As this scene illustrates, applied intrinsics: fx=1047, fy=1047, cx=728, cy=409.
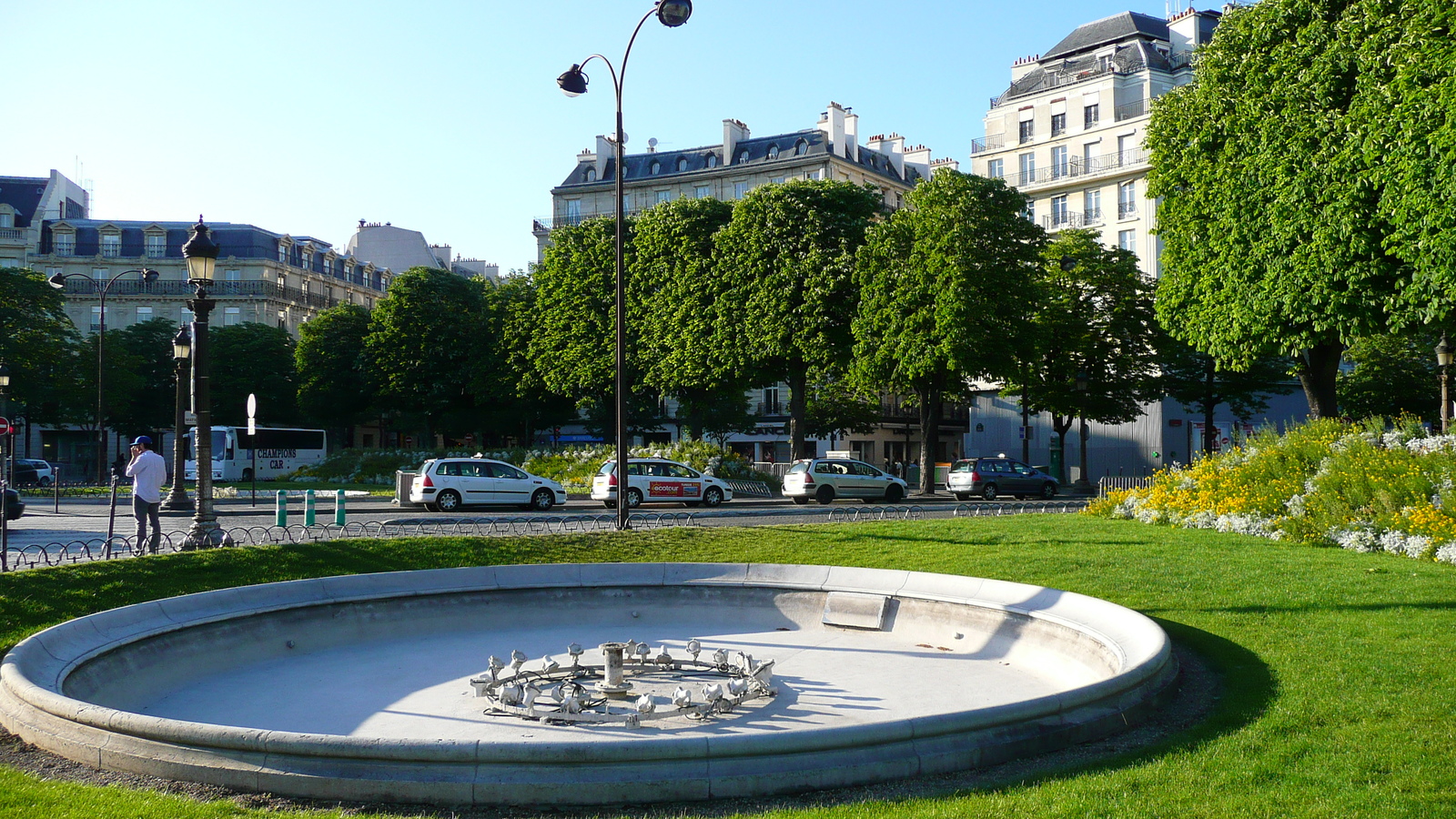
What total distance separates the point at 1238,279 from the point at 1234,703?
19.5 m

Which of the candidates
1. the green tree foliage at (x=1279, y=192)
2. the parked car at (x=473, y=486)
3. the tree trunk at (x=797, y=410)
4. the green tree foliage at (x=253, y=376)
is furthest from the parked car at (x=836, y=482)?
the green tree foliage at (x=253, y=376)

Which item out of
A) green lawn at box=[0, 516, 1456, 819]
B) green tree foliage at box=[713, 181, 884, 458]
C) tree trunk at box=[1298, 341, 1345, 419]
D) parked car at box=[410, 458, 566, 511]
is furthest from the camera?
green tree foliage at box=[713, 181, 884, 458]

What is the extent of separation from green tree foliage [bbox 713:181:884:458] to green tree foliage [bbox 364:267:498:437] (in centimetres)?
1845

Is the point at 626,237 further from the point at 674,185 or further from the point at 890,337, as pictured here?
the point at 674,185

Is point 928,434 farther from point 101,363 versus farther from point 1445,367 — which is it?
point 101,363

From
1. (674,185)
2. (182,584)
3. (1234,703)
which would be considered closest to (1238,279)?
(1234,703)

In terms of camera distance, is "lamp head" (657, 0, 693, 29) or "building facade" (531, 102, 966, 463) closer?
"lamp head" (657, 0, 693, 29)

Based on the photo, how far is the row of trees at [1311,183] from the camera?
2012 centimetres

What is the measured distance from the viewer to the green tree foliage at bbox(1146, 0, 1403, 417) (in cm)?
2186

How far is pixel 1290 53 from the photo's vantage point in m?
24.0

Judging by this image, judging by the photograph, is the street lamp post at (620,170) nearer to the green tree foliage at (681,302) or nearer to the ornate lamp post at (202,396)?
the ornate lamp post at (202,396)

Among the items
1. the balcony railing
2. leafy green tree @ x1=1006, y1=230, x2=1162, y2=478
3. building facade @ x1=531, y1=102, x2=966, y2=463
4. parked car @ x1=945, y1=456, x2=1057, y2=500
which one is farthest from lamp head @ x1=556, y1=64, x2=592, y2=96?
the balcony railing

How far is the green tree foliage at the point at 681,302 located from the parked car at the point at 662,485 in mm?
10005

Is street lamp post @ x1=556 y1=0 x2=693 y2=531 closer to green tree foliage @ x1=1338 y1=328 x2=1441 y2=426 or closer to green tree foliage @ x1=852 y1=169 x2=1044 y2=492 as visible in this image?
green tree foliage @ x1=852 y1=169 x2=1044 y2=492
